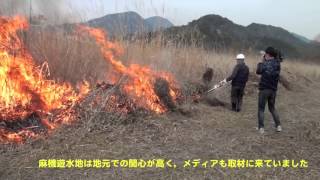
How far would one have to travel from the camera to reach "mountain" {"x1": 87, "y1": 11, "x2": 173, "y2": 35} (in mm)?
9344

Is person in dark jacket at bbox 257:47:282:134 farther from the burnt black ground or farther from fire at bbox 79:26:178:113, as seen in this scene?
fire at bbox 79:26:178:113

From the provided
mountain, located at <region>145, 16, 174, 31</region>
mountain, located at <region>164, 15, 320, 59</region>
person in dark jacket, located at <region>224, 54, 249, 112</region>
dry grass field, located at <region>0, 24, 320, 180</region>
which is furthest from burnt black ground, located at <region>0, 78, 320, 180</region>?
mountain, located at <region>164, 15, 320, 59</region>

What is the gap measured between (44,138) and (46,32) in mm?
2372

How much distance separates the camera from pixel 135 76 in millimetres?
8133

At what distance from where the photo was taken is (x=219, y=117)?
8641 millimetres

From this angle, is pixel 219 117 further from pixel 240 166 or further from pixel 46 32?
pixel 46 32

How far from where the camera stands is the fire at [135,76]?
307 inches

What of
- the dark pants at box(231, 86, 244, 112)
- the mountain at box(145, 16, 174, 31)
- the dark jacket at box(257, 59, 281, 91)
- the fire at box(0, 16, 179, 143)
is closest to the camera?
the fire at box(0, 16, 179, 143)

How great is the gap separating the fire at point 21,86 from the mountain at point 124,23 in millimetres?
2382

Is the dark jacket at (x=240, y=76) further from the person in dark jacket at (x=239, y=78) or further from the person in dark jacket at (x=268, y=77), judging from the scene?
the person in dark jacket at (x=268, y=77)

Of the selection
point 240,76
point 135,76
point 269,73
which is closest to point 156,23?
point 240,76

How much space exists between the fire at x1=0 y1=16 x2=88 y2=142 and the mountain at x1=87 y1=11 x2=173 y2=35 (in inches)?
93.8

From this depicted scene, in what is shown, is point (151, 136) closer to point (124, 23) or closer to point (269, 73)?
point (269, 73)

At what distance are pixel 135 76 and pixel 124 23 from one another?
75.3 inches
